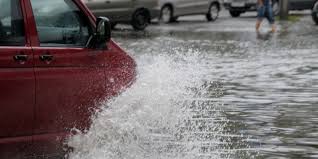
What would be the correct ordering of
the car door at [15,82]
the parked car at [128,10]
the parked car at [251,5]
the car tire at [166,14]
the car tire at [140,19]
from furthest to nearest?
1. the parked car at [251,5]
2. the car tire at [166,14]
3. the car tire at [140,19]
4. the parked car at [128,10]
5. the car door at [15,82]

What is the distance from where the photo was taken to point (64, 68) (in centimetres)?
716

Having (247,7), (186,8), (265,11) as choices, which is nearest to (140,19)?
(186,8)

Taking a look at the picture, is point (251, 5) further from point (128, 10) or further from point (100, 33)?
point (100, 33)

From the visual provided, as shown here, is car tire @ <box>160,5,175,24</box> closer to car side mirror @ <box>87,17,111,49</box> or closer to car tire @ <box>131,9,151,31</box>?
car tire @ <box>131,9,151,31</box>

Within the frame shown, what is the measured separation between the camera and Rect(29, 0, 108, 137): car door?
6.95 metres

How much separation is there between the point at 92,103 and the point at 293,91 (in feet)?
19.9

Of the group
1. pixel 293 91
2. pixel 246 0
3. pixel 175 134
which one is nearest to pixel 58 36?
pixel 175 134

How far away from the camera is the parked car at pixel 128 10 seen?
28.0 m

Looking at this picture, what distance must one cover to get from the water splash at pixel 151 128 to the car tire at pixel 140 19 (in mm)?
18797

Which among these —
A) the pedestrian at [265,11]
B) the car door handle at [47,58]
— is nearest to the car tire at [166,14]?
the pedestrian at [265,11]

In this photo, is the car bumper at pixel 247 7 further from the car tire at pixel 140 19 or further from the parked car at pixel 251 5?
the car tire at pixel 140 19

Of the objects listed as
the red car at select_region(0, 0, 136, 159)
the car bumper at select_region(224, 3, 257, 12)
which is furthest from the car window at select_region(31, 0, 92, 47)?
the car bumper at select_region(224, 3, 257, 12)

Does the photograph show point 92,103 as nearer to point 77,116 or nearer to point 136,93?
point 77,116

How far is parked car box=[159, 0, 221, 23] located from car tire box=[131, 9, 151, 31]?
1887mm
